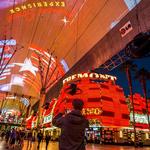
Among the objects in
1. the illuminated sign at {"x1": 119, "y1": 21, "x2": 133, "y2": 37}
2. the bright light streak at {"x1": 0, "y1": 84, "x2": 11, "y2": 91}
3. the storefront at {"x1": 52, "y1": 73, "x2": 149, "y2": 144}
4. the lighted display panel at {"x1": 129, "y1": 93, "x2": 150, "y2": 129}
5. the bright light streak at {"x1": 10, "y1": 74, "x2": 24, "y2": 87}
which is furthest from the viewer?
the bright light streak at {"x1": 0, "y1": 84, "x2": 11, "y2": 91}

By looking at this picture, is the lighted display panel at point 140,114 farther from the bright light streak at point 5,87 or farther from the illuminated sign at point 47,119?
the bright light streak at point 5,87

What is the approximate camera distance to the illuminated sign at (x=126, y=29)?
2358 cm

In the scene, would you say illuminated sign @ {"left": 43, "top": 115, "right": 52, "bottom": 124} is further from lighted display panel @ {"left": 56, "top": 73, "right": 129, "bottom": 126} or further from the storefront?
the storefront

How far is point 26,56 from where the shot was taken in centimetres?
4697

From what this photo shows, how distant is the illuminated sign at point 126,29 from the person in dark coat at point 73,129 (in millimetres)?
21839

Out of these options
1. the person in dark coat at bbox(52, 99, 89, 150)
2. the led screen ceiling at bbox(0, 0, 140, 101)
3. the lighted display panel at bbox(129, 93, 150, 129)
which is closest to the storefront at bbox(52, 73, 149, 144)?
the lighted display panel at bbox(129, 93, 150, 129)

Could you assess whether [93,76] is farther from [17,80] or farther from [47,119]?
[17,80]

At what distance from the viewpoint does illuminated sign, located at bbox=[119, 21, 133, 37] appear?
23.6 m

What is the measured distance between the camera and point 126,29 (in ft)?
78.8

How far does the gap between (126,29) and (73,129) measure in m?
22.5

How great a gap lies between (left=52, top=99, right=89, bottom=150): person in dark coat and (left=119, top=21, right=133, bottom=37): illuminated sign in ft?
71.7

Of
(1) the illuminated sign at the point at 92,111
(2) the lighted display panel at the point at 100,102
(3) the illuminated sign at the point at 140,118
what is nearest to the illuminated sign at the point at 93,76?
(2) the lighted display panel at the point at 100,102

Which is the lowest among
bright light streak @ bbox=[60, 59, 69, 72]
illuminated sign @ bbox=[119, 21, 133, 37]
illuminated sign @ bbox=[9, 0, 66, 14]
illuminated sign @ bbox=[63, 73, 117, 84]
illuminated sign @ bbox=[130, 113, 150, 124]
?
illuminated sign @ bbox=[130, 113, 150, 124]

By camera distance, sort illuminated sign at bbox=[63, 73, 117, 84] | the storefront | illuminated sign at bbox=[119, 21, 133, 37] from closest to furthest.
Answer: illuminated sign at bbox=[119, 21, 133, 37]
the storefront
illuminated sign at bbox=[63, 73, 117, 84]
